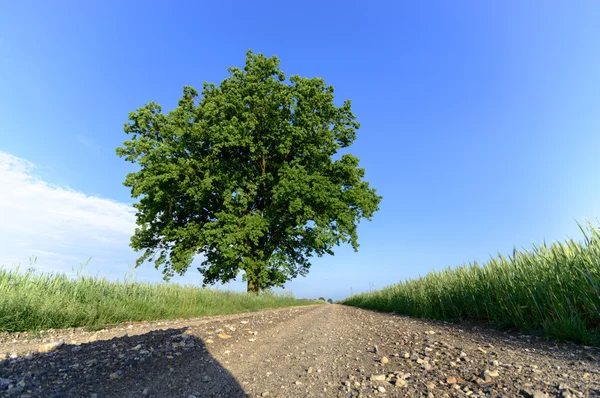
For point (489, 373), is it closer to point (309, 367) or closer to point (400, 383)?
point (400, 383)

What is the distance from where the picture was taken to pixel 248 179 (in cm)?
2141

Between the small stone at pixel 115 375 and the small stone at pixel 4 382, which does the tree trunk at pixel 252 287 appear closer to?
the small stone at pixel 115 375

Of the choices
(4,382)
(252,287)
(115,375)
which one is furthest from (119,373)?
(252,287)

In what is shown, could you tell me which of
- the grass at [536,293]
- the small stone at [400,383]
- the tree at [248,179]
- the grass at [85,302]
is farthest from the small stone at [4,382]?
the tree at [248,179]

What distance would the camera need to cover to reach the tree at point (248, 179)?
18969 mm

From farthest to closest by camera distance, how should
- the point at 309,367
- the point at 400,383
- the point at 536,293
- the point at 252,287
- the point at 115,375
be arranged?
the point at 252,287 → the point at 536,293 → the point at 309,367 → the point at 115,375 → the point at 400,383

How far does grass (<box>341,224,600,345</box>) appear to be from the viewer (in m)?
4.64

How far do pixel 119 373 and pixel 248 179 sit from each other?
18.3 m

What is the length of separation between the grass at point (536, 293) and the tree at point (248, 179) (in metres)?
10.9

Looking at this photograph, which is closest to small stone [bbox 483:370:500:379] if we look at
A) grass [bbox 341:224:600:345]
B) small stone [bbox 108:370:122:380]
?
grass [bbox 341:224:600:345]

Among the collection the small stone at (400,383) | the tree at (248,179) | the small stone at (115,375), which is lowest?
the small stone at (400,383)

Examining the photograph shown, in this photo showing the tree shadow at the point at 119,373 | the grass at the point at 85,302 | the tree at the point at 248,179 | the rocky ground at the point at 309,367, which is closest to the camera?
the rocky ground at the point at 309,367

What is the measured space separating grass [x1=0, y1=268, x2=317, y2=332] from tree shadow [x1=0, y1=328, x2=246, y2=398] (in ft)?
9.85

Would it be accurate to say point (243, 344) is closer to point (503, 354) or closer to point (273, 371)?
point (273, 371)
